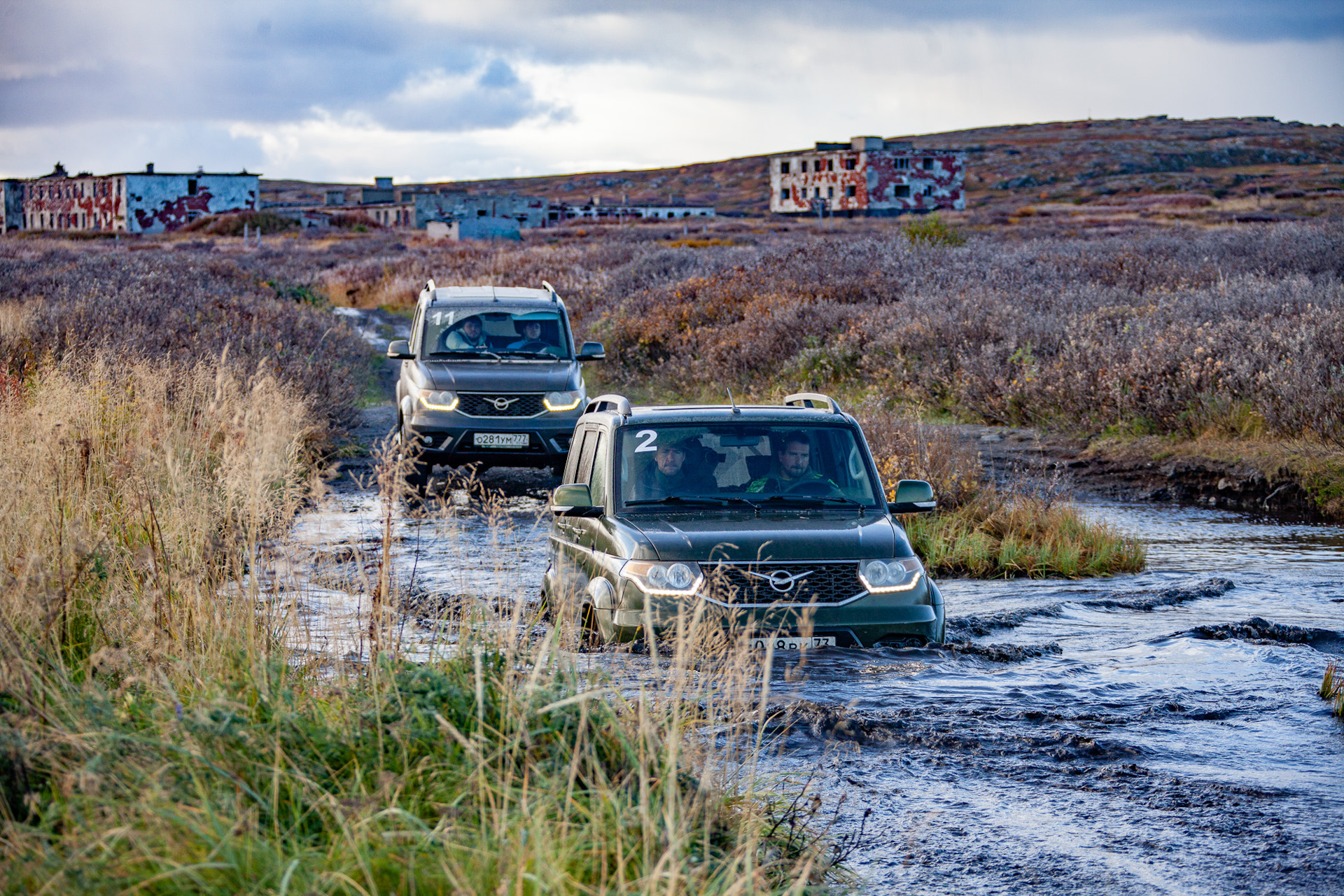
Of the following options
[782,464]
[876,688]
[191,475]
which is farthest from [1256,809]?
[191,475]

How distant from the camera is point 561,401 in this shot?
15062 mm

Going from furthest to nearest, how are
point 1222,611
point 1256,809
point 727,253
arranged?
point 727,253 → point 1222,611 → point 1256,809

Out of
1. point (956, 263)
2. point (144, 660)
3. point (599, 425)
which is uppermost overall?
point (956, 263)

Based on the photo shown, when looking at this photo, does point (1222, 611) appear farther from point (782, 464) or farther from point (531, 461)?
point (531, 461)

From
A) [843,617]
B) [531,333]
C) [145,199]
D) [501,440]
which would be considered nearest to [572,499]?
[843,617]

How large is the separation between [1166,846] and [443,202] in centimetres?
9810

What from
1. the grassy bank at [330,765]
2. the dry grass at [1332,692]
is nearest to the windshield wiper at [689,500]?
the grassy bank at [330,765]

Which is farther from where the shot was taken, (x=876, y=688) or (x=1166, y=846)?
(x=876, y=688)

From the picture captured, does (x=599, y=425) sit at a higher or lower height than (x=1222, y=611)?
higher

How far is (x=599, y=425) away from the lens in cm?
815

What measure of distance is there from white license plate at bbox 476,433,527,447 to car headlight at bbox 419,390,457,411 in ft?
1.56

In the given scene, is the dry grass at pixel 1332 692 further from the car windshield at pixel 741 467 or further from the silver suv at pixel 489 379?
the silver suv at pixel 489 379

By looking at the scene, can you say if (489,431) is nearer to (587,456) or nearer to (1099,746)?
(587,456)

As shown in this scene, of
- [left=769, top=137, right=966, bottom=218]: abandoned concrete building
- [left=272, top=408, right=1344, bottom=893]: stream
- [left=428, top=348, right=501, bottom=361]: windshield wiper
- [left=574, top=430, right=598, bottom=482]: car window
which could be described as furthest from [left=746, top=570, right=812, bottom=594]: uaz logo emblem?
[left=769, top=137, right=966, bottom=218]: abandoned concrete building
